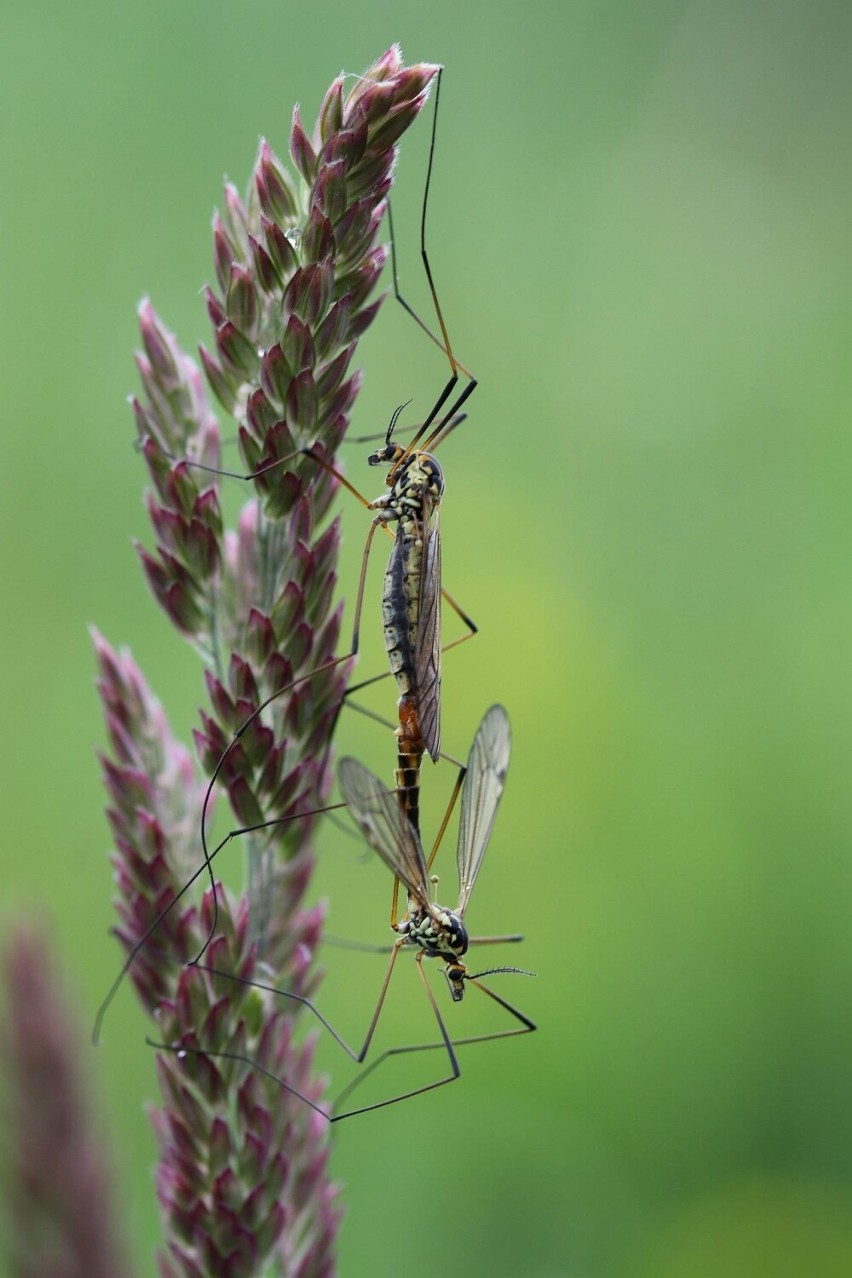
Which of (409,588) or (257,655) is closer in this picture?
(257,655)

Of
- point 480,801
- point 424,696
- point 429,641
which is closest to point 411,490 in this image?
point 429,641

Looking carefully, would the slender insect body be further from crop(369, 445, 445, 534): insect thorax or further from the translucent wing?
the translucent wing

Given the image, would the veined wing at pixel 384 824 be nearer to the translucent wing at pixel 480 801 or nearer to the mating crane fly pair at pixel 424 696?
the mating crane fly pair at pixel 424 696

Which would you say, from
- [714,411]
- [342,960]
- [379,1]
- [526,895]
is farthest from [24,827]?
[379,1]

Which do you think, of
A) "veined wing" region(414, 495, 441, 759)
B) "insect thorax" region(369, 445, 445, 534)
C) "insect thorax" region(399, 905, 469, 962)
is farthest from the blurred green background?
"insect thorax" region(369, 445, 445, 534)

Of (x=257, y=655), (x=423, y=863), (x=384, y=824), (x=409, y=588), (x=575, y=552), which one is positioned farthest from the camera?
(x=575, y=552)

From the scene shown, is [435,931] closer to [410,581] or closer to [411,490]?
[410,581]
